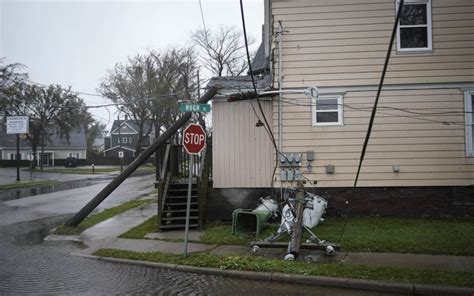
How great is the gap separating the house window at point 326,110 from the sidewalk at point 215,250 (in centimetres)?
430

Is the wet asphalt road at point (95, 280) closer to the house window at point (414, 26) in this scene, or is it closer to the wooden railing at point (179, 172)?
the wooden railing at point (179, 172)

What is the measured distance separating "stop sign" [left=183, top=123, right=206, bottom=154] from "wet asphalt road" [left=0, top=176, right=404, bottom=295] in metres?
2.28

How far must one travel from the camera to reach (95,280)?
729 centimetres

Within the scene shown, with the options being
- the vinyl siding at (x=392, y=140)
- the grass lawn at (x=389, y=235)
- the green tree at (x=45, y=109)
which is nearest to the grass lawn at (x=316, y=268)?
the grass lawn at (x=389, y=235)

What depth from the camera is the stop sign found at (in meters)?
8.50

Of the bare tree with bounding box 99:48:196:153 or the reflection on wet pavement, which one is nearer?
the reflection on wet pavement

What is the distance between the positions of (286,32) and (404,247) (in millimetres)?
6309

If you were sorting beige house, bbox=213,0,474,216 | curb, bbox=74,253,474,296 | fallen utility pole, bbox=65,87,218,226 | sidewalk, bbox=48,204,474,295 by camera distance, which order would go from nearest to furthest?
curb, bbox=74,253,474,296, sidewalk, bbox=48,204,474,295, beige house, bbox=213,0,474,216, fallen utility pole, bbox=65,87,218,226

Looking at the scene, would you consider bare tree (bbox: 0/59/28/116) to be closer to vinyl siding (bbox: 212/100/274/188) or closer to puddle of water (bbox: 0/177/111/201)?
puddle of water (bbox: 0/177/111/201)

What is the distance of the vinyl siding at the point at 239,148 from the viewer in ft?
40.6

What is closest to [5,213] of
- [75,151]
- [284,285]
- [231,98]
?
[231,98]

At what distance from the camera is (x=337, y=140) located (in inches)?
461

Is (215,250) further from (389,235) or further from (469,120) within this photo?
(469,120)

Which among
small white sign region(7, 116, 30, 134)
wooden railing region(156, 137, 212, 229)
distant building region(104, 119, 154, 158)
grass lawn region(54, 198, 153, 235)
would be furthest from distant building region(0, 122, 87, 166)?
wooden railing region(156, 137, 212, 229)
